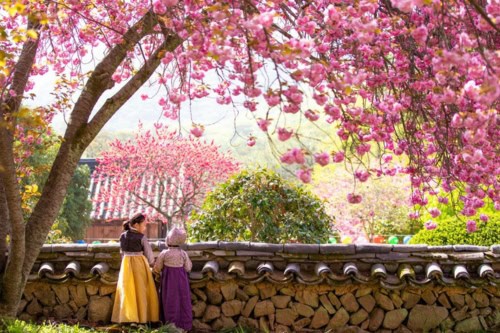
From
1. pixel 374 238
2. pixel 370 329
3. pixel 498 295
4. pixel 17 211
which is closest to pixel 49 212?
pixel 17 211

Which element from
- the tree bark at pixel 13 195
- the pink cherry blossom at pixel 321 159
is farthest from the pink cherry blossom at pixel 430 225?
the tree bark at pixel 13 195

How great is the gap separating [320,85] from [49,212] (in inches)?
98.9

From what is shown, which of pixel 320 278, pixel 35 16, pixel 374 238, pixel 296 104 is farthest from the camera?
pixel 374 238

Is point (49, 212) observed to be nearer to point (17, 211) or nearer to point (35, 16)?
point (17, 211)

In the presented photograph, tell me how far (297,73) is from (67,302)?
451cm

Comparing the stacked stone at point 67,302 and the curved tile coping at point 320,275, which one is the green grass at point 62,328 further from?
the curved tile coping at point 320,275

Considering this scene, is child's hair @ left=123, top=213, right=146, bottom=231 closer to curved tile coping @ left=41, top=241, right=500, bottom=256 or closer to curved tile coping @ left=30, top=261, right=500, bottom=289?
curved tile coping @ left=41, top=241, right=500, bottom=256

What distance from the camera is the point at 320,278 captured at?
681 cm

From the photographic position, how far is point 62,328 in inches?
246

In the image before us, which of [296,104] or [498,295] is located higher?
[296,104]

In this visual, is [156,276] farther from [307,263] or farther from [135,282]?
[307,263]

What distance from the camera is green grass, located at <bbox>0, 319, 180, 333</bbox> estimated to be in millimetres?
5410

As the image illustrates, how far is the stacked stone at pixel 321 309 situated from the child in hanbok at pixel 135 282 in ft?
1.45

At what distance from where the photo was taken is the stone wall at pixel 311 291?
692cm
